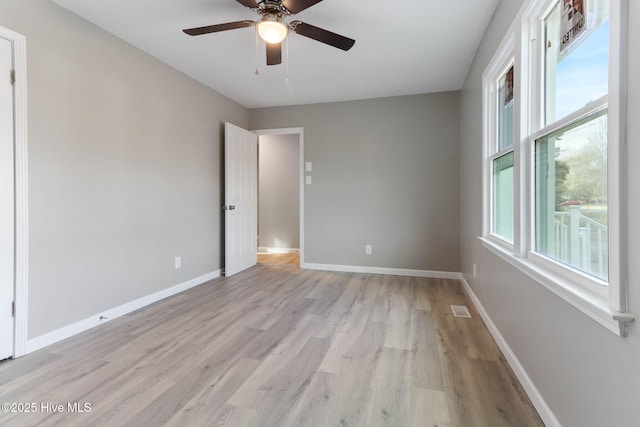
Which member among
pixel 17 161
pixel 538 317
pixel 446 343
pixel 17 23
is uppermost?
pixel 17 23

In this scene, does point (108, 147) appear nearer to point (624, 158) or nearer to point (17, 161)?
point (17, 161)

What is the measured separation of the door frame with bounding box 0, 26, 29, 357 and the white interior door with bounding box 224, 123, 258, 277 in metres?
2.09

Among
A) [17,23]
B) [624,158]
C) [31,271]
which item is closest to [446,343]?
[624,158]

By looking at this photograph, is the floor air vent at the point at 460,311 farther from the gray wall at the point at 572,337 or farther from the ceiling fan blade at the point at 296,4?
the ceiling fan blade at the point at 296,4

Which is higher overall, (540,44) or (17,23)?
(17,23)

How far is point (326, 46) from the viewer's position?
2.73 m

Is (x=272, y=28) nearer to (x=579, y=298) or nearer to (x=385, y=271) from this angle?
(x=579, y=298)

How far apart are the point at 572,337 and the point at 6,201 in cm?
306

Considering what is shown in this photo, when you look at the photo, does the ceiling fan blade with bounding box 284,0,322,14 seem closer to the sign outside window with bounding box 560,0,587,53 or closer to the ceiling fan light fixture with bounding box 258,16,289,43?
the ceiling fan light fixture with bounding box 258,16,289,43

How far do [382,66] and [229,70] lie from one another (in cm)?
163

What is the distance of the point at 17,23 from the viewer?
1.95 meters

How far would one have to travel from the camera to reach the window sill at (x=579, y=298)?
90 centimetres

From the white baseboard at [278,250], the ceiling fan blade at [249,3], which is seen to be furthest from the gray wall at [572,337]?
the white baseboard at [278,250]

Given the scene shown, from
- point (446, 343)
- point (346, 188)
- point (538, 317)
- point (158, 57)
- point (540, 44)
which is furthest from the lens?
point (346, 188)
